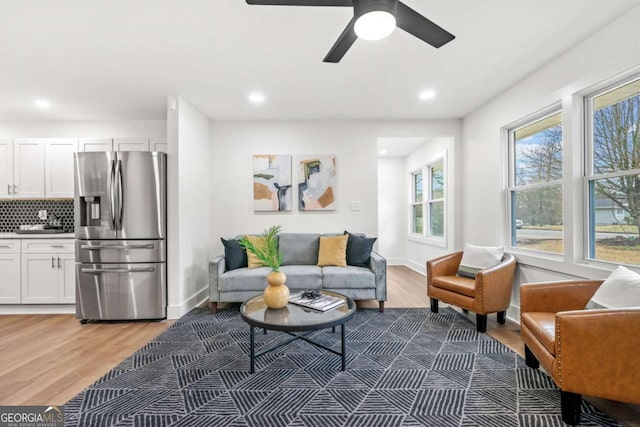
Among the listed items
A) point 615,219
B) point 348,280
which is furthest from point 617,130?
point 348,280

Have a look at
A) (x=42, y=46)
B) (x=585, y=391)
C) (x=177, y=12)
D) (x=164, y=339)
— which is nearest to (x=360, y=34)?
(x=177, y=12)

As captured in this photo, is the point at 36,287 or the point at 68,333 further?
the point at 36,287

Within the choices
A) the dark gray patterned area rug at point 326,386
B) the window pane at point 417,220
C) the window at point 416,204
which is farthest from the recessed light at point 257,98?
the window pane at point 417,220

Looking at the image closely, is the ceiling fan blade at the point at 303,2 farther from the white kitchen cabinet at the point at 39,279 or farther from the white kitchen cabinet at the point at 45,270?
the white kitchen cabinet at the point at 39,279

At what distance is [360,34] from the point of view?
149 centimetres

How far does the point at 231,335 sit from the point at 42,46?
2.89 meters

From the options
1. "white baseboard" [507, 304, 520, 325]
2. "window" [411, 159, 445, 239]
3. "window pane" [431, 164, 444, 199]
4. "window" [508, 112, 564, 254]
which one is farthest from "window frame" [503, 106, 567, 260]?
"window pane" [431, 164, 444, 199]

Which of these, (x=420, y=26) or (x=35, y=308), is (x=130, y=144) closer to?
(x=35, y=308)

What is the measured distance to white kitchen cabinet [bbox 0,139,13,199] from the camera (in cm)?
378

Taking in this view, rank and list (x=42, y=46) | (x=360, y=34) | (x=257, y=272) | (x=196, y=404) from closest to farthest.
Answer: (x=360, y=34) < (x=196, y=404) < (x=42, y=46) < (x=257, y=272)

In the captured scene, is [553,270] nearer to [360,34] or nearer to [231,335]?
[360,34]

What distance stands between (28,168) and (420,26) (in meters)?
4.78

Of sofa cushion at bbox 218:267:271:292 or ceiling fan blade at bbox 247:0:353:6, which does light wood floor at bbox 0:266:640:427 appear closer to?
sofa cushion at bbox 218:267:271:292

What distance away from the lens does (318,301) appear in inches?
96.7
